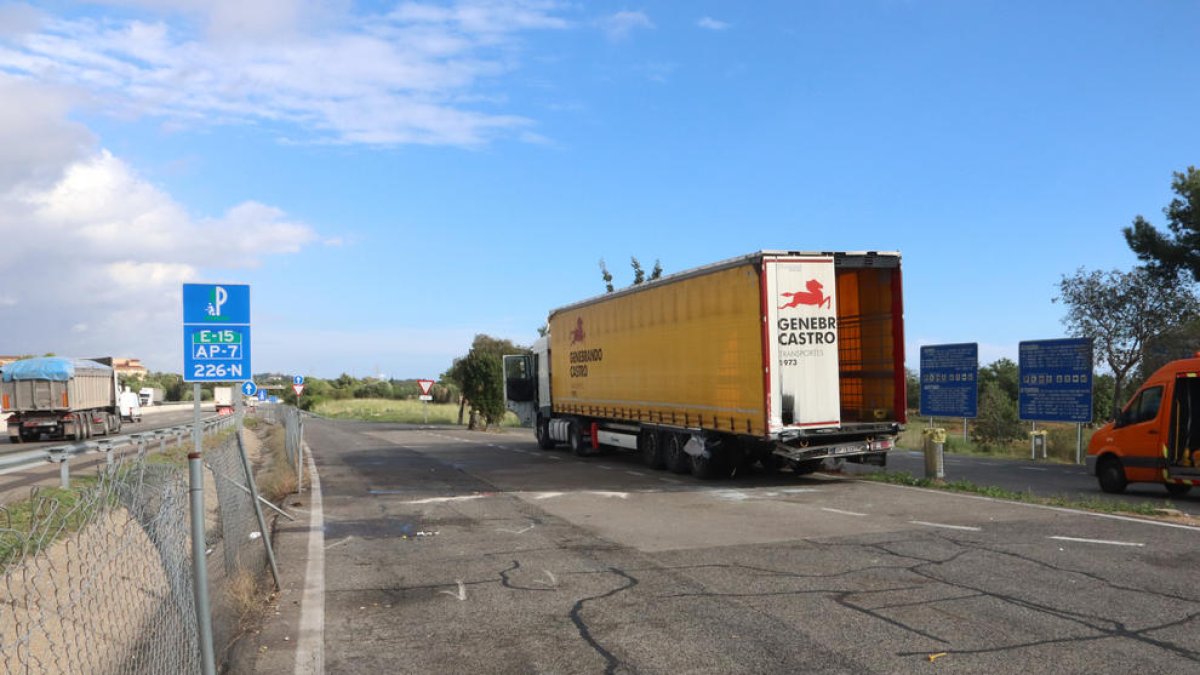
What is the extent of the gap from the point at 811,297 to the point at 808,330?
560 mm

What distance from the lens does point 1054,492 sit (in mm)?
15711

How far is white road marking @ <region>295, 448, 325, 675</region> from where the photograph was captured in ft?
19.8

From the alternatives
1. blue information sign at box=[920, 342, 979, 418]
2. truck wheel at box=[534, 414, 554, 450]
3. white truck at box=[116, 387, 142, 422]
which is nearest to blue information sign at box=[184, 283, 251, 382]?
truck wheel at box=[534, 414, 554, 450]

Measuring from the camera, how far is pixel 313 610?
7398 millimetres

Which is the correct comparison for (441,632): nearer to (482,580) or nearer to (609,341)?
(482,580)

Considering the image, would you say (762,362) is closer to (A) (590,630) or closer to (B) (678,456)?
(B) (678,456)

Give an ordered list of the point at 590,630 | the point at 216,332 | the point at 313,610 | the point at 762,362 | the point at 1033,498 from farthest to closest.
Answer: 1. the point at 762,362
2. the point at 1033,498
3. the point at 216,332
4. the point at 313,610
5. the point at 590,630

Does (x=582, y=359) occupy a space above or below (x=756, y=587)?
above

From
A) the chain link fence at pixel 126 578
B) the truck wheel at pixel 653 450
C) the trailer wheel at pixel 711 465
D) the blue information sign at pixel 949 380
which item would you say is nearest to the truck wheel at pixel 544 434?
the truck wheel at pixel 653 450

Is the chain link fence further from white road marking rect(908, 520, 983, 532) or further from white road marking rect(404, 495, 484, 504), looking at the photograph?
white road marking rect(908, 520, 983, 532)

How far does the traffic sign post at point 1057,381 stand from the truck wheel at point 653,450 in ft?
39.7

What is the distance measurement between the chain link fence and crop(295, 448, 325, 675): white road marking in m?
0.46

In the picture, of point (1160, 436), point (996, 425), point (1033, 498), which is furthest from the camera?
point (996, 425)

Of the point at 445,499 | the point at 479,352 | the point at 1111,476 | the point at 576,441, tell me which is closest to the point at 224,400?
the point at 479,352
